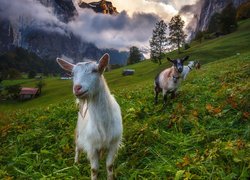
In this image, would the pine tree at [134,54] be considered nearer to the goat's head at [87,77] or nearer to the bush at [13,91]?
the bush at [13,91]

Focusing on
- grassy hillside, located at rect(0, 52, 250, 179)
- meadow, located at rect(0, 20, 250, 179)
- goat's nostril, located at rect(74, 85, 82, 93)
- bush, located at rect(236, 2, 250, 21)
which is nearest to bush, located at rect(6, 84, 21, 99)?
bush, located at rect(236, 2, 250, 21)

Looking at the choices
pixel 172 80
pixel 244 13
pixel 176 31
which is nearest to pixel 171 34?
pixel 176 31

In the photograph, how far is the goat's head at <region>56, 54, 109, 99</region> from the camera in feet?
22.7

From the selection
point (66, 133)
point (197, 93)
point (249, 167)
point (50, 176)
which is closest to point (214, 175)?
point (249, 167)

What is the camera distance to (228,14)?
104750 millimetres

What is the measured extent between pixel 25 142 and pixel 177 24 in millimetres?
99926

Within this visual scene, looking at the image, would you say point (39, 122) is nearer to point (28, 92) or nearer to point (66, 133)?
point (66, 133)

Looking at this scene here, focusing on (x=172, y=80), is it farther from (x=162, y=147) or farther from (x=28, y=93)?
(x=28, y=93)

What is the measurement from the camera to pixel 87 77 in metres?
7.13

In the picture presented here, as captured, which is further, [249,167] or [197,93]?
[197,93]

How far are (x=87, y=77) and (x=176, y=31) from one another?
104019 millimetres

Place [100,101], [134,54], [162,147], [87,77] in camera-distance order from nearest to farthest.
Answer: [87,77]
[100,101]
[162,147]
[134,54]

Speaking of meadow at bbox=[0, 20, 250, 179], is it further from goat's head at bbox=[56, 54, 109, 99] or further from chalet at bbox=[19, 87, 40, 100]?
chalet at bbox=[19, 87, 40, 100]

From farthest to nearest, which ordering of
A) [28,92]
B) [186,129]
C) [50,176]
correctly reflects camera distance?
[28,92] < [186,129] < [50,176]
